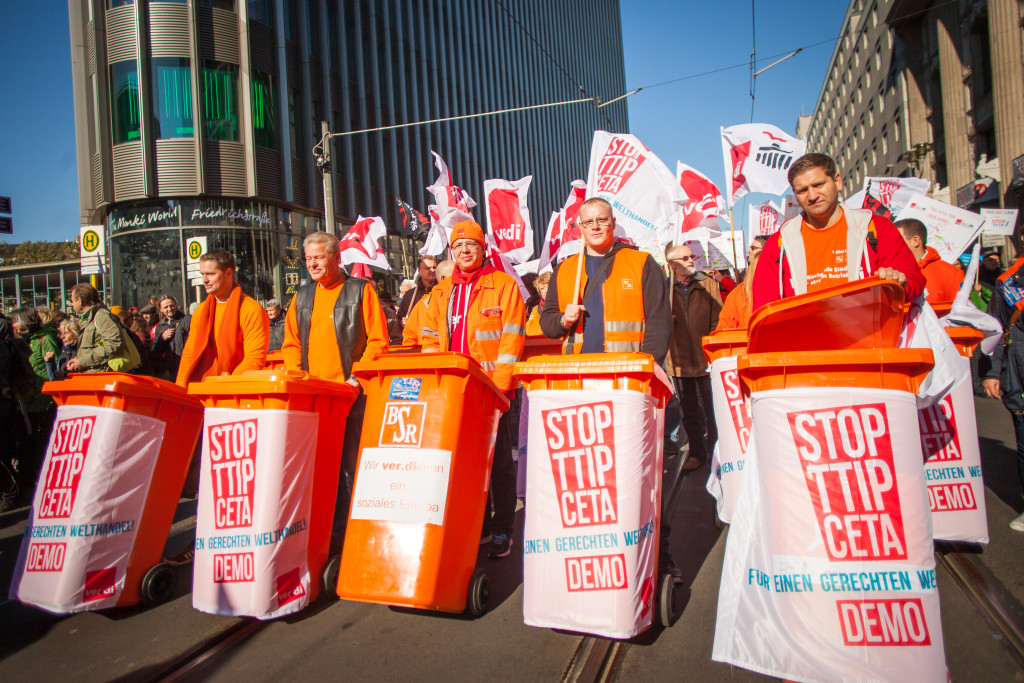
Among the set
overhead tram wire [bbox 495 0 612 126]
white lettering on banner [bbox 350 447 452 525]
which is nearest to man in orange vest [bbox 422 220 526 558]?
white lettering on banner [bbox 350 447 452 525]

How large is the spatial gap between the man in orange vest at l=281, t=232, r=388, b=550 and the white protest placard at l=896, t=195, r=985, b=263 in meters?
8.52

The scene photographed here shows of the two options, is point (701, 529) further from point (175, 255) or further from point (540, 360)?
point (175, 255)

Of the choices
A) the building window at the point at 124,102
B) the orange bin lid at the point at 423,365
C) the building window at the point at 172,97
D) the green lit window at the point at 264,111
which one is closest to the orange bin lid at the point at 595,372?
the orange bin lid at the point at 423,365

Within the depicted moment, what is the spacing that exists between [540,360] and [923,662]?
1777 mm

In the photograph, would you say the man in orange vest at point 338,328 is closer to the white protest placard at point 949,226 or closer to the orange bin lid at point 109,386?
the orange bin lid at point 109,386

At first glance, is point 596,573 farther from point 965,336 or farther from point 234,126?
point 234,126

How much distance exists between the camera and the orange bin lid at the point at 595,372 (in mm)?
2947

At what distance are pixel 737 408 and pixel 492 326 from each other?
5.03 ft

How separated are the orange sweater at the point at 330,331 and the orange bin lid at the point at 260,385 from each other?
0.71 meters

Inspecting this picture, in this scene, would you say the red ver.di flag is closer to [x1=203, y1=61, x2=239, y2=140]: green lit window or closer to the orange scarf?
the orange scarf

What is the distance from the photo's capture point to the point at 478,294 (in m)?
4.21

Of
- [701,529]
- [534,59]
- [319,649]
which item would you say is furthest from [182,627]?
[534,59]

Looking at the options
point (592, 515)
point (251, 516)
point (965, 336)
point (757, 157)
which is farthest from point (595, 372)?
point (757, 157)

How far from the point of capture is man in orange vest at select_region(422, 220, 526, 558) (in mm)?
4055
